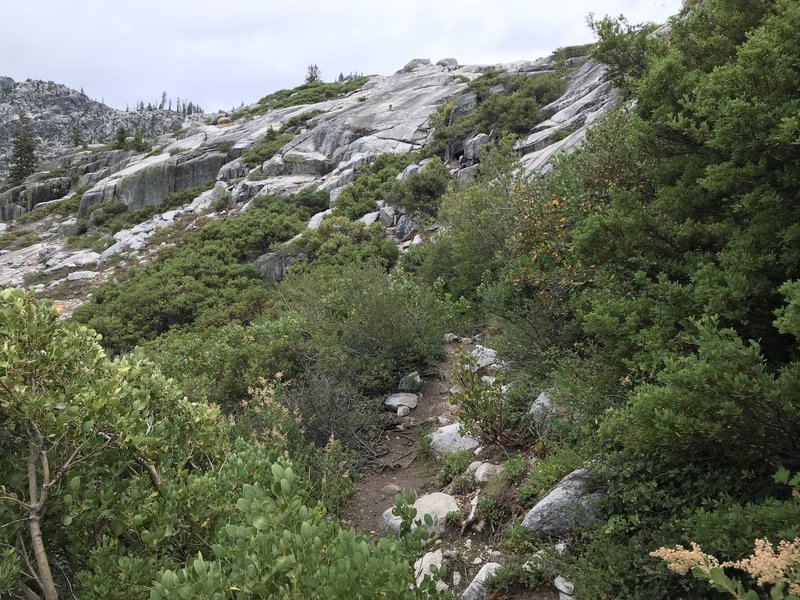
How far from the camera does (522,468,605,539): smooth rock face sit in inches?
139

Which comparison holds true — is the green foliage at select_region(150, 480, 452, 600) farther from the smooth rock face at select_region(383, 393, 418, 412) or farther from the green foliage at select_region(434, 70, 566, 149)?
the green foliage at select_region(434, 70, 566, 149)

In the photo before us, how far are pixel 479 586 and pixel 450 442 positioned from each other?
235 centimetres

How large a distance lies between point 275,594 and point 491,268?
8554mm

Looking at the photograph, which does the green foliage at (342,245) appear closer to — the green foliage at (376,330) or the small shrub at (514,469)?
the green foliage at (376,330)

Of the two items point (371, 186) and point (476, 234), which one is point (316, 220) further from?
point (476, 234)

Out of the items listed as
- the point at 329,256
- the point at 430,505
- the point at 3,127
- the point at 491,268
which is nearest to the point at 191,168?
the point at 329,256

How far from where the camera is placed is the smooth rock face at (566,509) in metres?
3.54

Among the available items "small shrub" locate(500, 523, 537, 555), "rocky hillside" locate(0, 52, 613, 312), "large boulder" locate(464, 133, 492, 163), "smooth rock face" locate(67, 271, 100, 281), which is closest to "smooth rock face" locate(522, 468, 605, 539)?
"small shrub" locate(500, 523, 537, 555)

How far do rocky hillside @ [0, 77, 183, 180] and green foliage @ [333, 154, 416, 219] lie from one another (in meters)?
92.4

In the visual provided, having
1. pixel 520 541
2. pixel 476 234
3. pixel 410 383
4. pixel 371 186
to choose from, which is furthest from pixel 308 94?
pixel 520 541

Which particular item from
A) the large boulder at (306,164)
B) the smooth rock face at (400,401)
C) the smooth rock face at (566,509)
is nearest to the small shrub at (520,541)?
the smooth rock face at (566,509)

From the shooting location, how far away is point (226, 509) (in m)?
3.09

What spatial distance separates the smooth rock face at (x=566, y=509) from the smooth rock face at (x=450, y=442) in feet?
5.72

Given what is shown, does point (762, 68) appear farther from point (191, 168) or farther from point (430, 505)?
point (191, 168)
